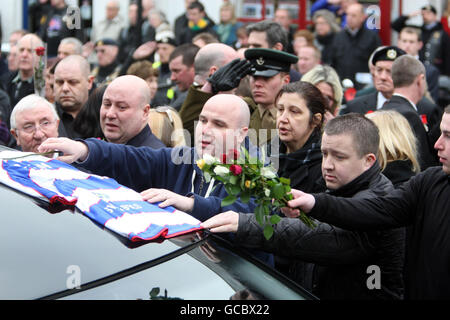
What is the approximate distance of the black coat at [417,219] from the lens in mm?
3273

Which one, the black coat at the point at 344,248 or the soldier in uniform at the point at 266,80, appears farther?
the soldier in uniform at the point at 266,80

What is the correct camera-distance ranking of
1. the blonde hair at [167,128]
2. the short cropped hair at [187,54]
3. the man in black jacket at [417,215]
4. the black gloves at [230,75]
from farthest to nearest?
the short cropped hair at [187,54] < the black gloves at [230,75] < the blonde hair at [167,128] < the man in black jacket at [417,215]

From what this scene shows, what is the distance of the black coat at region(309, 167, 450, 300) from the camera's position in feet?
Answer: 10.7

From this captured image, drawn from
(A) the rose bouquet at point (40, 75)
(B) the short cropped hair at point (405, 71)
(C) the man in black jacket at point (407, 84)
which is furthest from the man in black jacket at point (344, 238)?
(A) the rose bouquet at point (40, 75)

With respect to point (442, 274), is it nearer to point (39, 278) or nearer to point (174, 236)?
point (174, 236)

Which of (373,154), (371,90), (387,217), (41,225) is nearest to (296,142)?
(373,154)

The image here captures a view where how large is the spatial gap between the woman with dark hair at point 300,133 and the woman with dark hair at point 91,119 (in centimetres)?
154

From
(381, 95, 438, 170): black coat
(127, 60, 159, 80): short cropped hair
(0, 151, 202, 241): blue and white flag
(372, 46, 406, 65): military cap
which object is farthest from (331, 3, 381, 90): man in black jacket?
(0, 151, 202, 241): blue and white flag

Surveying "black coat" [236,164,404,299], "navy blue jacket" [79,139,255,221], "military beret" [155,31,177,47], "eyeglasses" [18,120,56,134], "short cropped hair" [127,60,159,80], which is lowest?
"black coat" [236,164,404,299]

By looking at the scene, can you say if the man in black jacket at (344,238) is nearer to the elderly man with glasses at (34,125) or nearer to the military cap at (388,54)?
the elderly man with glasses at (34,125)

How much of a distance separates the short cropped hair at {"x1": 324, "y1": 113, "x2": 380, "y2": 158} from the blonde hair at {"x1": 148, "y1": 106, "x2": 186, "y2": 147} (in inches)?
67.4

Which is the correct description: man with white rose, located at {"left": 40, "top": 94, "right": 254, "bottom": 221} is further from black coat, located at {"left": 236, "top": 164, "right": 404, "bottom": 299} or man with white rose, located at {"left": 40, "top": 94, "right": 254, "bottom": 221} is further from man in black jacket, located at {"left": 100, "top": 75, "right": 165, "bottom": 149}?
man in black jacket, located at {"left": 100, "top": 75, "right": 165, "bottom": 149}

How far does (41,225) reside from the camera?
2576mm

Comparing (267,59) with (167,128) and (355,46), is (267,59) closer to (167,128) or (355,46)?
(167,128)
